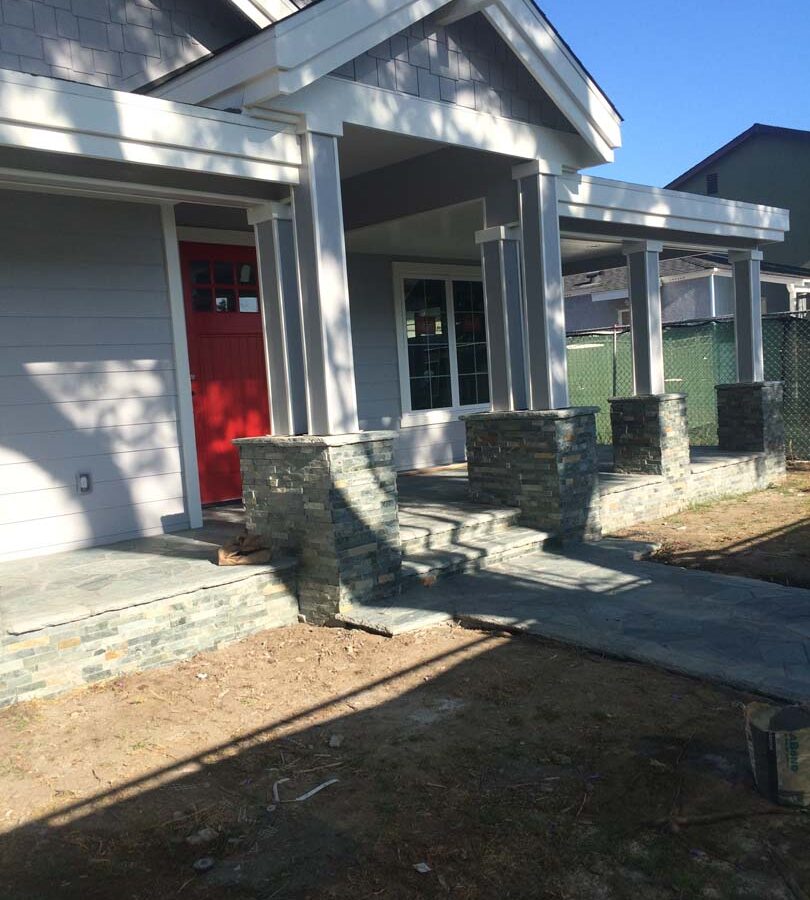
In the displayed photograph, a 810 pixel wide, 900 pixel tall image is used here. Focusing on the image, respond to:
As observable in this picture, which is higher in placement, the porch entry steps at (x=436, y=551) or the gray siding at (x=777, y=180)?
the gray siding at (x=777, y=180)

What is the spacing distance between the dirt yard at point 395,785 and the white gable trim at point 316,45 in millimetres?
3545

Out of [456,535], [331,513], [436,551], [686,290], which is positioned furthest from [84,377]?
[686,290]

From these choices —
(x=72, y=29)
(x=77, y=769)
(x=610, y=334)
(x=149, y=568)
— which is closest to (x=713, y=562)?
(x=149, y=568)

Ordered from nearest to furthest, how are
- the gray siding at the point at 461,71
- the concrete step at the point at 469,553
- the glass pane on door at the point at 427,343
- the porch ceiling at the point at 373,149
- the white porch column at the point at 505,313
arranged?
1. the gray siding at the point at 461,71
2. the concrete step at the point at 469,553
3. the porch ceiling at the point at 373,149
4. the white porch column at the point at 505,313
5. the glass pane on door at the point at 427,343

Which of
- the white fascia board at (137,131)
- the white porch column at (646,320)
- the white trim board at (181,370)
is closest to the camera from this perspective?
the white fascia board at (137,131)

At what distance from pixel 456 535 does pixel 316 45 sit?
142 inches

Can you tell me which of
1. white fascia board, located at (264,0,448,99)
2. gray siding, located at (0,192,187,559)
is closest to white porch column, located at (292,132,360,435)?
white fascia board, located at (264,0,448,99)

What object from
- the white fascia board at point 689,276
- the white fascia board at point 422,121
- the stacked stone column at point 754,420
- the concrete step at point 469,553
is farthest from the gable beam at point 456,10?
the white fascia board at point 689,276

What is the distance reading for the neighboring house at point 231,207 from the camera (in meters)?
5.17

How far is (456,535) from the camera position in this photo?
664cm

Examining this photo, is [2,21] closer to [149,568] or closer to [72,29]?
[72,29]

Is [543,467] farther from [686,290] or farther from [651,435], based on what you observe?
[686,290]

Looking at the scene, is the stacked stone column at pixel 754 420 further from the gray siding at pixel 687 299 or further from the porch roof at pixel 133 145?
the gray siding at pixel 687 299

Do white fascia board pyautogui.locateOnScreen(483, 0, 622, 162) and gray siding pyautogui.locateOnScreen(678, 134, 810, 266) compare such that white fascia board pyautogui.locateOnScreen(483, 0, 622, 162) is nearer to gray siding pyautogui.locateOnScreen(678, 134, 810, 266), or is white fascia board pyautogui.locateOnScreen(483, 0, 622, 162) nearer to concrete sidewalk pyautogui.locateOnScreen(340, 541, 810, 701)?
concrete sidewalk pyautogui.locateOnScreen(340, 541, 810, 701)
